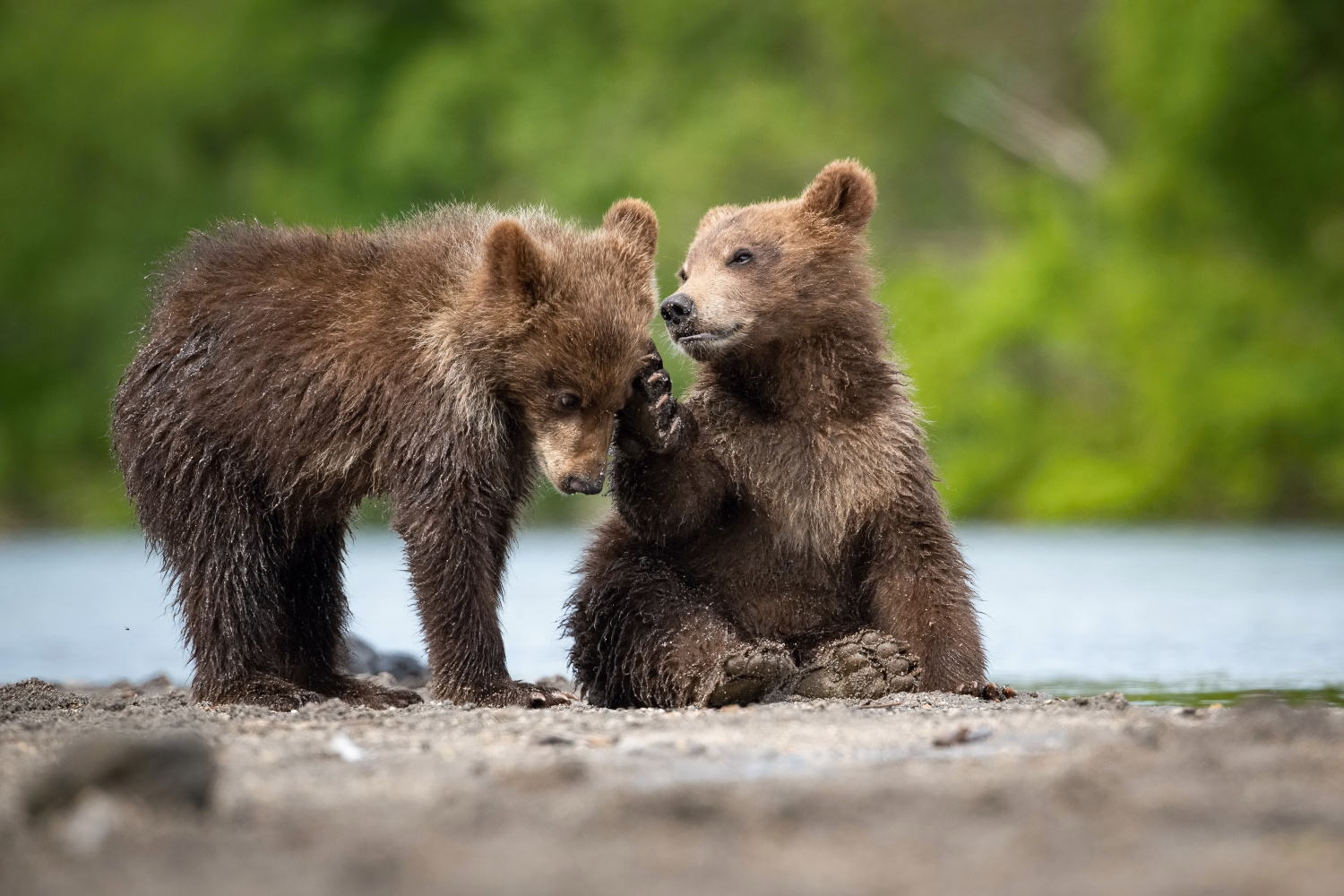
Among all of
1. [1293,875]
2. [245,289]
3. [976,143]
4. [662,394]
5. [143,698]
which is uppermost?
[976,143]

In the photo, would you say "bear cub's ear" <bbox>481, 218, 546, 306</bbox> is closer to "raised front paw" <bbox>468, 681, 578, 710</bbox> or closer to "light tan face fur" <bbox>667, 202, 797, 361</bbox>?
"light tan face fur" <bbox>667, 202, 797, 361</bbox>

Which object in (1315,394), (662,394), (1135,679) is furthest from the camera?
(1315,394)

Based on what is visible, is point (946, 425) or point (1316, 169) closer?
point (1316, 169)

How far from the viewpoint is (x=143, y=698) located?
23.8 feet

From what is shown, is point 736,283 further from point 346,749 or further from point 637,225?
point 346,749

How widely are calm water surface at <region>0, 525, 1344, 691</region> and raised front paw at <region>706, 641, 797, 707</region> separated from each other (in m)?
1.26

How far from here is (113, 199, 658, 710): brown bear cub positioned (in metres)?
6.26

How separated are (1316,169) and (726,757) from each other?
872 inches

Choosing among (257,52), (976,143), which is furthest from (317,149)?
(976,143)

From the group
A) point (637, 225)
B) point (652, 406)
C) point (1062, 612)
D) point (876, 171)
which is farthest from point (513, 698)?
point (876, 171)

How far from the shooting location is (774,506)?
263 inches

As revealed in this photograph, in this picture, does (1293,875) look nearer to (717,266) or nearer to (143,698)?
(717,266)

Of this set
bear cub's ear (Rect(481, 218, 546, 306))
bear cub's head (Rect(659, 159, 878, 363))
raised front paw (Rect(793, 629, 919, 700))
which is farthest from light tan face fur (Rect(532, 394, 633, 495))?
raised front paw (Rect(793, 629, 919, 700))

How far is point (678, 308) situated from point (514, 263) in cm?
70
